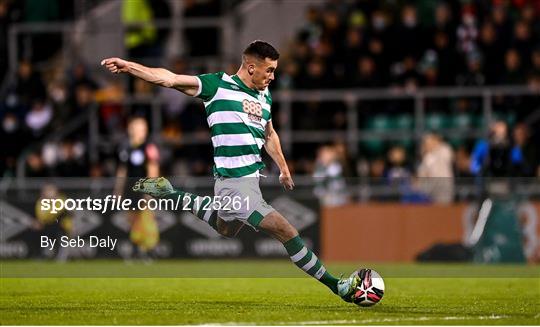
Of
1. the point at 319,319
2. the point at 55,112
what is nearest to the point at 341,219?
the point at 55,112

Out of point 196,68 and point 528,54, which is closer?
point 528,54

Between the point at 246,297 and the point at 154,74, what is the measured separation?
3.12 metres

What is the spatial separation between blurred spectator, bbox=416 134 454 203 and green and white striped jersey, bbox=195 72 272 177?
1127 cm

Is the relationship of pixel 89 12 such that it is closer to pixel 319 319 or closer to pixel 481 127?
pixel 481 127

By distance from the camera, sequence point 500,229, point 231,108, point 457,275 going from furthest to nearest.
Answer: point 500,229, point 457,275, point 231,108

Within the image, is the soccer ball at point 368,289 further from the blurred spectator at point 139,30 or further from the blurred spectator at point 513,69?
the blurred spectator at point 139,30

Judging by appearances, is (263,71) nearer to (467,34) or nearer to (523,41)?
(523,41)

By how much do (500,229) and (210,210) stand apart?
36.9 feet

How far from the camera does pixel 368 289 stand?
1220cm

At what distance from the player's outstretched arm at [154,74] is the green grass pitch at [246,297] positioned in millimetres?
1968

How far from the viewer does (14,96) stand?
27.6 m

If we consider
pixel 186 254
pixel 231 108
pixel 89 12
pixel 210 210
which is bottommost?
pixel 186 254

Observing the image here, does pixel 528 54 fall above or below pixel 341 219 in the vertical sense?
above

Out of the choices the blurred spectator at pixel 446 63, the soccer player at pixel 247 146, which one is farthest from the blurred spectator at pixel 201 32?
the soccer player at pixel 247 146
